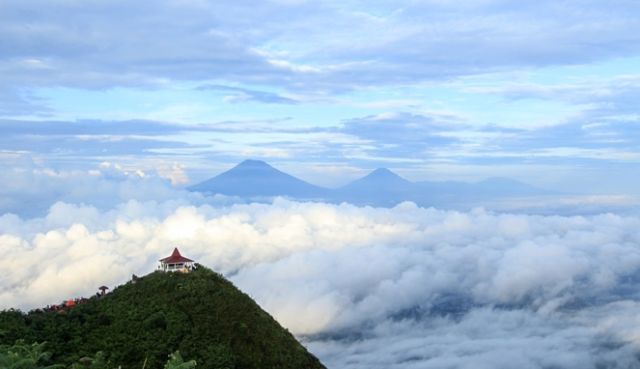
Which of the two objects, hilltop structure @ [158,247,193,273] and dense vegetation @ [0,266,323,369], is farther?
hilltop structure @ [158,247,193,273]

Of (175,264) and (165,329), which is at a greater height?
(175,264)

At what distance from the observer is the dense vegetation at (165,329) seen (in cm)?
3516

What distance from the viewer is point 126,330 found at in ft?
122

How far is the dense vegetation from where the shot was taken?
115 ft

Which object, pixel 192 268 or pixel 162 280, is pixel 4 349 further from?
pixel 192 268

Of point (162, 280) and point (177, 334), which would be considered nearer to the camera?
point (177, 334)

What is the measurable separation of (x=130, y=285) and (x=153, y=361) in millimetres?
10599

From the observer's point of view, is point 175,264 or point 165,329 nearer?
point 165,329

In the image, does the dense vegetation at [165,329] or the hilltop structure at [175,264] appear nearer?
the dense vegetation at [165,329]

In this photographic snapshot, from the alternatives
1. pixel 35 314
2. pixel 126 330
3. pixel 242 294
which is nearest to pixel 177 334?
pixel 126 330

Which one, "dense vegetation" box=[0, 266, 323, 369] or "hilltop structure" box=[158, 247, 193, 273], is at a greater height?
"hilltop structure" box=[158, 247, 193, 273]

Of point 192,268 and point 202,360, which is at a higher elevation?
point 192,268

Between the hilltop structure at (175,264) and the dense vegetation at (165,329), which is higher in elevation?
the hilltop structure at (175,264)

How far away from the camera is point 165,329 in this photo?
1484 inches
